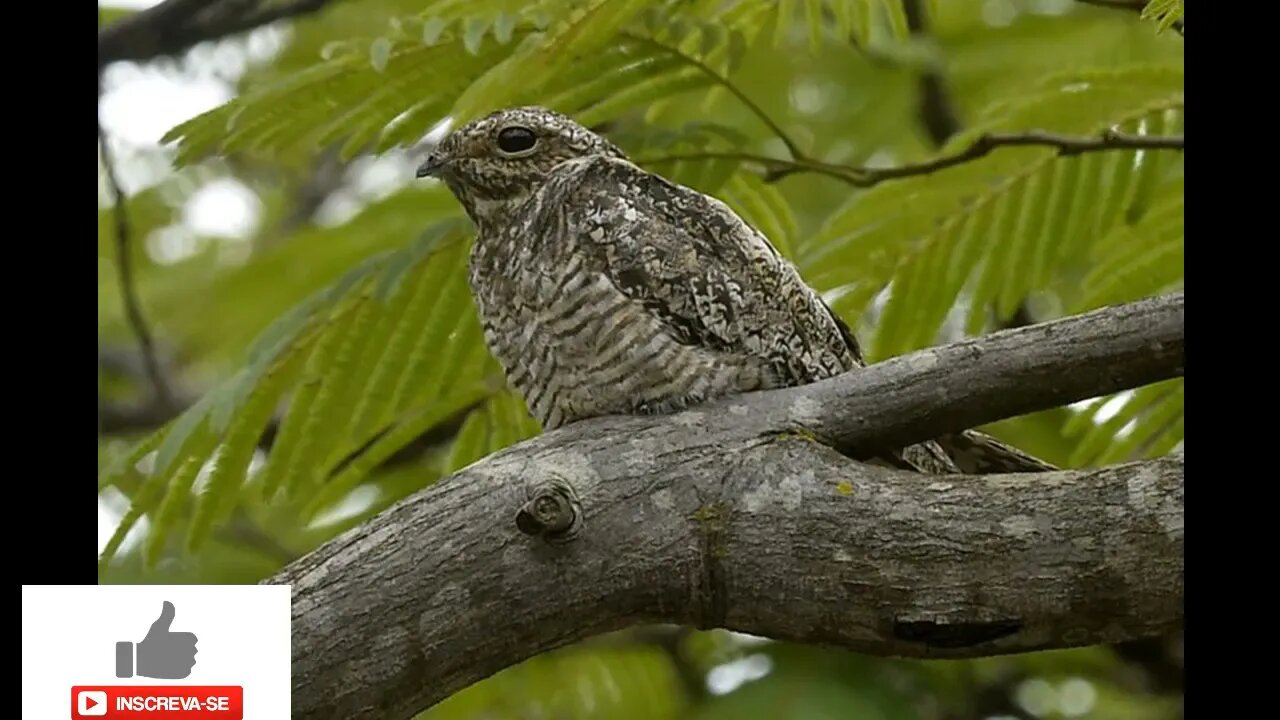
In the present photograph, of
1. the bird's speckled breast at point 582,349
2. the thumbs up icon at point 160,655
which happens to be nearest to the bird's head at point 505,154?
the bird's speckled breast at point 582,349

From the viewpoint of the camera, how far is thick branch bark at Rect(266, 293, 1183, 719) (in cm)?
155

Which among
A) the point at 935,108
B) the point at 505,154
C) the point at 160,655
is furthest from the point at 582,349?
the point at 935,108

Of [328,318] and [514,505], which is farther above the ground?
[328,318]

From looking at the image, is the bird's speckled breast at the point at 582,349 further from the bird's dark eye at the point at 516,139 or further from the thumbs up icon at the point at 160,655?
the thumbs up icon at the point at 160,655

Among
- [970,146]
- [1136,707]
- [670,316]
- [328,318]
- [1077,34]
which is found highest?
[1077,34]

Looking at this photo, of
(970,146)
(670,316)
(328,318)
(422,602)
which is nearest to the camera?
(422,602)

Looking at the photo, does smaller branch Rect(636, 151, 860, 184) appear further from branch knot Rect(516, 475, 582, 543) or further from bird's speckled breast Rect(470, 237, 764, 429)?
branch knot Rect(516, 475, 582, 543)

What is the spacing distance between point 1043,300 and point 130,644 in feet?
6.08

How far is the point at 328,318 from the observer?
2111mm

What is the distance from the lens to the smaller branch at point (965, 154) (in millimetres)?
2186

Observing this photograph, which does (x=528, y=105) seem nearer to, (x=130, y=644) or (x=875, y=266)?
(x=875, y=266)

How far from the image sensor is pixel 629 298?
1.95m

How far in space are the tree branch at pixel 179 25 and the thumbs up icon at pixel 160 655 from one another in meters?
1.30
